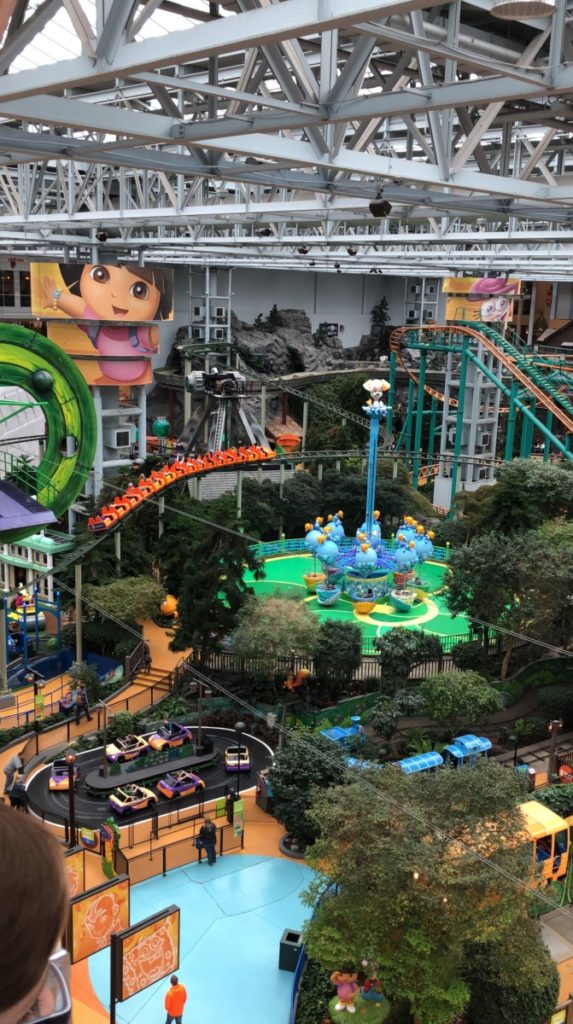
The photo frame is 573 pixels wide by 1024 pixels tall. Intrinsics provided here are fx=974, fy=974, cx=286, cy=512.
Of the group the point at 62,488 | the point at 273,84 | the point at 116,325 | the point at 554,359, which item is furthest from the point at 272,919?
the point at 554,359

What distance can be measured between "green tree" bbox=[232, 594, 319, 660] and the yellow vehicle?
26.7ft

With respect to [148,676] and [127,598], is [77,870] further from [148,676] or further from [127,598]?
[127,598]

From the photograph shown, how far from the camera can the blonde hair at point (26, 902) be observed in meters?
1.55

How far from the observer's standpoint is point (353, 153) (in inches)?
543

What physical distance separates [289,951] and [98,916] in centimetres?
415

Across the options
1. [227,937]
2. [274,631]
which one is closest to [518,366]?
[274,631]

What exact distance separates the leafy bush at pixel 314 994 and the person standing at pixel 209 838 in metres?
3.92

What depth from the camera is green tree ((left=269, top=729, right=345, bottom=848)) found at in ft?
63.5

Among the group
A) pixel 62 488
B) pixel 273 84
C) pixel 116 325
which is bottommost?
pixel 62 488

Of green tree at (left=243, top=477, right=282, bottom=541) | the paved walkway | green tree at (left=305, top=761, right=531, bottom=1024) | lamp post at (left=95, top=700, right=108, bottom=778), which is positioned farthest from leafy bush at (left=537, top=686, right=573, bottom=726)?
green tree at (left=243, top=477, right=282, bottom=541)

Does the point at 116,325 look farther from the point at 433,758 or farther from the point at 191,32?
the point at 191,32

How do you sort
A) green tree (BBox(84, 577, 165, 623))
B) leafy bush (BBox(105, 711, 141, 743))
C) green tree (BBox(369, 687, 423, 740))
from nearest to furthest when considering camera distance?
green tree (BBox(369, 687, 423, 740)) < leafy bush (BBox(105, 711, 141, 743)) < green tree (BBox(84, 577, 165, 623))

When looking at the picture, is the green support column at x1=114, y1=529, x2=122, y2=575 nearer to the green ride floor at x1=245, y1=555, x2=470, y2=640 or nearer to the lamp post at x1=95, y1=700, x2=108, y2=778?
the green ride floor at x1=245, y1=555, x2=470, y2=640

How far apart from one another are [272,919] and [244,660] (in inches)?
387
